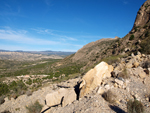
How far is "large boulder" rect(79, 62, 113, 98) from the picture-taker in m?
6.27

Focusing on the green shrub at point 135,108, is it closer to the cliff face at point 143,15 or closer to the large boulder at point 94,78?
the large boulder at point 94,78

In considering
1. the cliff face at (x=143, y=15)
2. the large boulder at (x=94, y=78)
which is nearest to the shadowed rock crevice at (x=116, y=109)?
the large boulder at (x=94, y=78)

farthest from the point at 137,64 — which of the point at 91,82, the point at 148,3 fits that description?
the point at 148,3

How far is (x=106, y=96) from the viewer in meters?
5.20

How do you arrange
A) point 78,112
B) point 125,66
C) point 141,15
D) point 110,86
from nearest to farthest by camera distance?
point 78,112 → point 110,86 → point 125,66 → point 141,15

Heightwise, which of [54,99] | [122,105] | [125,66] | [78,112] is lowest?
[54,99]

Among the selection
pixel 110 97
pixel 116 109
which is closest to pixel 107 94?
pixel 110 97

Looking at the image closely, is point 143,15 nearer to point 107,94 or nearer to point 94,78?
point 94,78

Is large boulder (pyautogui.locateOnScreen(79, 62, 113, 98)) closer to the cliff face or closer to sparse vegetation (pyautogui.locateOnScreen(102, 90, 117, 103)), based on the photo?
sparse vegetation (pyautogui.locateOnScreen(102, 90, 117, 103))

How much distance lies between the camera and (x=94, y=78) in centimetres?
663

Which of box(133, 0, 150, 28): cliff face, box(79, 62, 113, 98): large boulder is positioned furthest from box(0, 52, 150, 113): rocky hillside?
box(133, 0, 150, 28): cliff face

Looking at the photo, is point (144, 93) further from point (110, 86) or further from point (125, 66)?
point (125, 66)

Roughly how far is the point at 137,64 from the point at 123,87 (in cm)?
402

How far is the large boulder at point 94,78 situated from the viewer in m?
6.27
